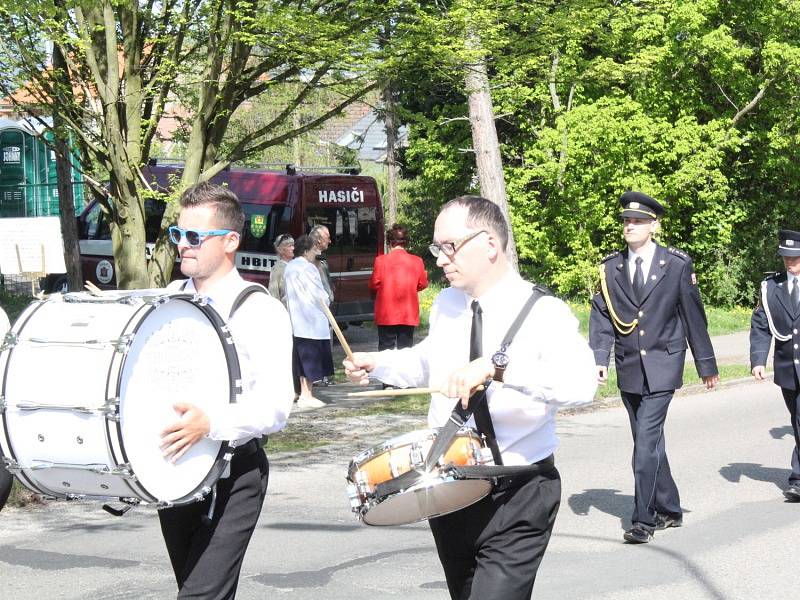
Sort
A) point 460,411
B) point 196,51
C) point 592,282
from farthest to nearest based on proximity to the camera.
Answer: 1. point 592,282
2. point 196,51
3. point 460,411

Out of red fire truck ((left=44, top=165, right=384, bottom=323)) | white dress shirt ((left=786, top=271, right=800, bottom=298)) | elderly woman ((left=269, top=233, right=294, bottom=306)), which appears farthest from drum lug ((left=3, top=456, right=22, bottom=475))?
red fire truck ((left=44, top=165, right=384, bottom=323))

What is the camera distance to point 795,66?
25391 millimetres

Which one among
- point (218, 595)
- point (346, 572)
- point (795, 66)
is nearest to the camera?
point (218, 595)

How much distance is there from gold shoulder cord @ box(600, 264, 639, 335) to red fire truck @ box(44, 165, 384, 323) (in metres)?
11.1

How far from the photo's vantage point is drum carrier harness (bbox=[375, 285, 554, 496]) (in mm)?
3758

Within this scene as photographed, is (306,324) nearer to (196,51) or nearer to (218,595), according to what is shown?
(196,51)

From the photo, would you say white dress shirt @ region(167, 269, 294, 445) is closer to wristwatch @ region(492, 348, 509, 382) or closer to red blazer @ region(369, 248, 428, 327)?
wristwatch @ region(492, 348, 509, 382)

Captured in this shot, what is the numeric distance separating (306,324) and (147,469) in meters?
9.60

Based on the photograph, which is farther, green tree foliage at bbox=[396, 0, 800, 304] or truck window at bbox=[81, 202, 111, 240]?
green tree foliage at bbox=[396, 0, 800, 304]

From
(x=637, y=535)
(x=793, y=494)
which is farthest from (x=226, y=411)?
(x=793, y=494)

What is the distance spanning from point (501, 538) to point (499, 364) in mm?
642

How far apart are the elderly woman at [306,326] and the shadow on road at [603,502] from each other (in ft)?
15.5

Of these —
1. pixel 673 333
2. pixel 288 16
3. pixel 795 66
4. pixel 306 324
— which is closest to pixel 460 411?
pixel 673 333

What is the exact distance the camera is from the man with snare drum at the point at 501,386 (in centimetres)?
393
